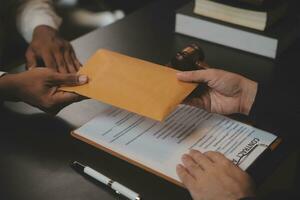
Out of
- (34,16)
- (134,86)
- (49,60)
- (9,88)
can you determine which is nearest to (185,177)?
(134,86)

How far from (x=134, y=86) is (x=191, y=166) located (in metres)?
0.22

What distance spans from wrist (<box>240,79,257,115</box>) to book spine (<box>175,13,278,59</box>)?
298mm

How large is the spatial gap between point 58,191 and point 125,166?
143mm

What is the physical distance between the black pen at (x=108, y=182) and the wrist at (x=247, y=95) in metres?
0.40

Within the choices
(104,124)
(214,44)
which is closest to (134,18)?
(214,44)

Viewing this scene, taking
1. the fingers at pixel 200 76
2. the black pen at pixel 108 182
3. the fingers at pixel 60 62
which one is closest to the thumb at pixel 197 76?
the fingers at pixel 200 76

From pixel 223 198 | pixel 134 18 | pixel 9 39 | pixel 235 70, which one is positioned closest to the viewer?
pixel 223 198

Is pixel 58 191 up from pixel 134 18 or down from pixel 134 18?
down

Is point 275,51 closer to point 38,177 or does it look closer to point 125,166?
point 125,166

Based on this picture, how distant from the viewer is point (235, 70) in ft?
4.41

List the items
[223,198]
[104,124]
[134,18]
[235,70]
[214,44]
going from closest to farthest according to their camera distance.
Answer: [223,198], [104,124], [235,70], [214,44], [134,18]

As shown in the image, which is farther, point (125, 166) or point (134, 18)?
point (134, 18)

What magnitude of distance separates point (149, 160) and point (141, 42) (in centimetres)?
64

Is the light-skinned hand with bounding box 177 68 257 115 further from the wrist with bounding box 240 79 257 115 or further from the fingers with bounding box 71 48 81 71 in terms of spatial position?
the fingers with bounding box 71 48 81 71
